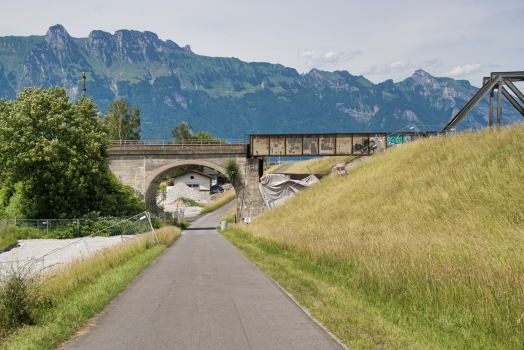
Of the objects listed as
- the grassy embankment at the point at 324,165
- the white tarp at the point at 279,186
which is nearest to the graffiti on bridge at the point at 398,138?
the grassy embankment at the point at 324,165

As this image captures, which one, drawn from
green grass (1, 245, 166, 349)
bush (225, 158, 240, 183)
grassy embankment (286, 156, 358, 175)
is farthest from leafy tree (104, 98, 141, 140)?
green grass (1, 245, 166, 349)

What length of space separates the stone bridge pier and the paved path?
35744mm

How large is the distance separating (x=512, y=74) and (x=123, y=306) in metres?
30.2

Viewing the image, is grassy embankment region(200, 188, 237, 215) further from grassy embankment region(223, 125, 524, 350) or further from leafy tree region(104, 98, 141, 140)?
grassy embankment region(223, 125, 524, 350)

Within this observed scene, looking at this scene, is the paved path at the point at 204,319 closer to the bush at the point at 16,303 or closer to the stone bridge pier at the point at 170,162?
the bush at the point at 16,303

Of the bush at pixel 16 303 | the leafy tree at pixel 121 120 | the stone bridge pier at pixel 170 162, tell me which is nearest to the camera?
the bush at pixel 16 303

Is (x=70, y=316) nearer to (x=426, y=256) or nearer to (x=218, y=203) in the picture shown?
(x=426, y=256)

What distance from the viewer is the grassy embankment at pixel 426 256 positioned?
652 centimetres

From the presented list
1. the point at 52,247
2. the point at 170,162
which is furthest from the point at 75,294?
the point at 170,162

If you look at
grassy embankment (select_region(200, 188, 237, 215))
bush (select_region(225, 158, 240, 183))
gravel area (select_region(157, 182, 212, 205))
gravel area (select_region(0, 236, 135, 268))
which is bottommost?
gravel area (select_region(0, 236, 135, 268))

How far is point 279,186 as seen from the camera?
136ft

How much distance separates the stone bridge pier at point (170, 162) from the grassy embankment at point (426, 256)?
75.8 feet

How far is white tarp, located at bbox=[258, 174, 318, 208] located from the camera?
39.8m

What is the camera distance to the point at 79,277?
11430 mm
